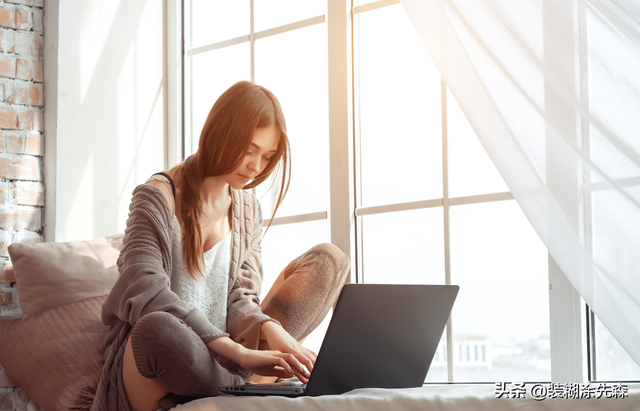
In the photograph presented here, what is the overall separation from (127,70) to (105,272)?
96 cm

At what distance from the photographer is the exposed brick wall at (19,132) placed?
2.06m

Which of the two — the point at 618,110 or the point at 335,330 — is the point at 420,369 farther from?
the point at 618,110

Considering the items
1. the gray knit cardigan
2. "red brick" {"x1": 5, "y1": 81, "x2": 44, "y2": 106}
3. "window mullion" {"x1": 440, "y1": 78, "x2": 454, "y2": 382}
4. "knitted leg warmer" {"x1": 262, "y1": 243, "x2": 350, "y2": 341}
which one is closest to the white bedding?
the gray knit cardigan

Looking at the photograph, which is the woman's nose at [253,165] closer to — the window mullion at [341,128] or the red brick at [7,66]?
the window mullion at [341,128]

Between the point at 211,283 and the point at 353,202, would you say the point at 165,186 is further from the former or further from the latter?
the point at 353,202

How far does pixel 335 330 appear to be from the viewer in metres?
1.12

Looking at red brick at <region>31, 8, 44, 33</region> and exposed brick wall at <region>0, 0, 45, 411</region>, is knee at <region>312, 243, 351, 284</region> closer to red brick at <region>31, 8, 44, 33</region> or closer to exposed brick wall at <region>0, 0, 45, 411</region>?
exposed brick wall at <region>0, 0, 45, 411</region>

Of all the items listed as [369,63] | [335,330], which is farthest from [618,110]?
[369,63]

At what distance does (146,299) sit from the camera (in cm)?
136

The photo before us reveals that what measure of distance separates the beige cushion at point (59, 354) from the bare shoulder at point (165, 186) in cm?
45

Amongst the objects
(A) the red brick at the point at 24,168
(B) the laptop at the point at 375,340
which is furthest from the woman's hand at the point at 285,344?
(A) the red brick at the point at 24,168

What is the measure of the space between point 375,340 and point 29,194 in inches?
59.2

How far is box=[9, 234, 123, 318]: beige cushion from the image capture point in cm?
182

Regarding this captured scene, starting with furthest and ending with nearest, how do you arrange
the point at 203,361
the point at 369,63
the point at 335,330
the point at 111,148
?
the point at 111,148, the point at 369,63, the point at 203,361, the point at 335,330
